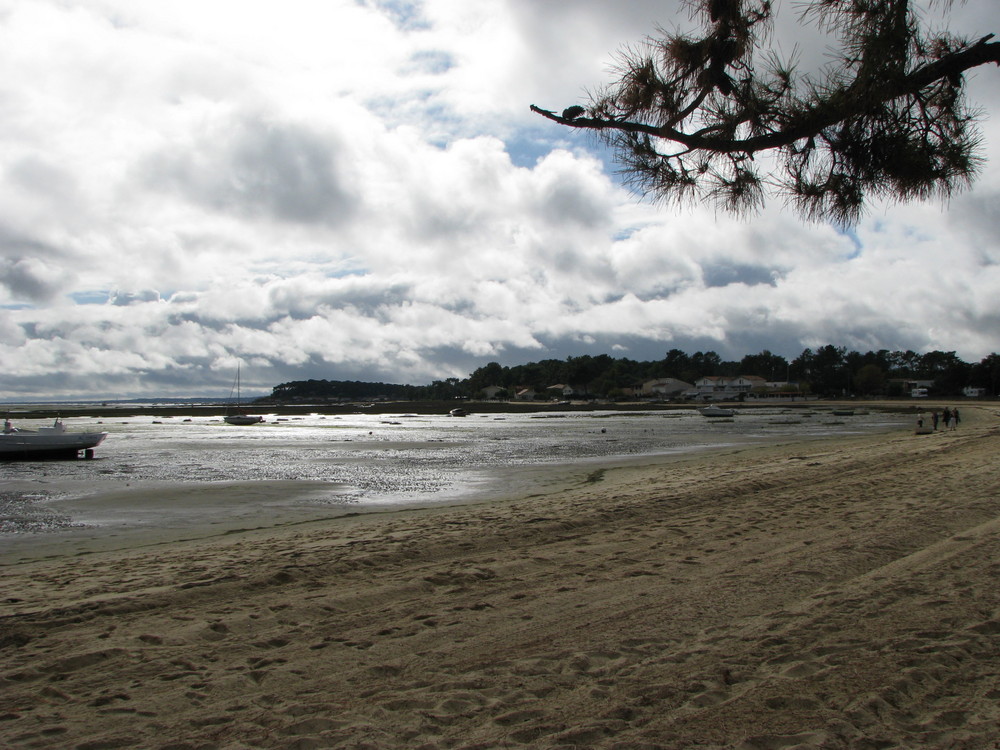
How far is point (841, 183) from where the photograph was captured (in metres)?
4.89

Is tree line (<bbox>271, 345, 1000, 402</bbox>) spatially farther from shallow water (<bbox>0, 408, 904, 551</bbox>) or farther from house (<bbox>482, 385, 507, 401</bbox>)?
shallow water (<bbox>0, 408, 904, 551</bbox>)

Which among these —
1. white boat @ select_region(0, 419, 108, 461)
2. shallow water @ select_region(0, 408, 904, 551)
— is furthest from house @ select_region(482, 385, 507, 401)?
white boat @ select_region(0, 419, 108, 461)

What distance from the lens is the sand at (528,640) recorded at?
326 centimetres

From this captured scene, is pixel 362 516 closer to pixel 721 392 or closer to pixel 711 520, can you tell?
pixel 711 520

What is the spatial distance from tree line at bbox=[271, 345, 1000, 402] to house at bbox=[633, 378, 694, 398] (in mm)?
4711

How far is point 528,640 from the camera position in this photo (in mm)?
4383

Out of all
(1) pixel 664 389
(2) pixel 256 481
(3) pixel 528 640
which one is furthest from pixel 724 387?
(3) pixel 528 640

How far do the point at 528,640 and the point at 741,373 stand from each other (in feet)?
635

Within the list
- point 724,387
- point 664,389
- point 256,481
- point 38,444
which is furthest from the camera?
point 664,389

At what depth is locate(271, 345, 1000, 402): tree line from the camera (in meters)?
119

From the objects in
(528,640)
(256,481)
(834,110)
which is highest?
(834,110)

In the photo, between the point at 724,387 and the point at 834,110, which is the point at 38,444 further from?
the point at 724,387

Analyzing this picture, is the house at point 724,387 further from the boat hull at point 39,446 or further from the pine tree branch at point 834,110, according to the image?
the pine tree branch at point 834,110

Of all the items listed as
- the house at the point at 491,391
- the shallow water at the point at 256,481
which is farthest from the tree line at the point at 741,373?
the shallow water at the point at 256,481
